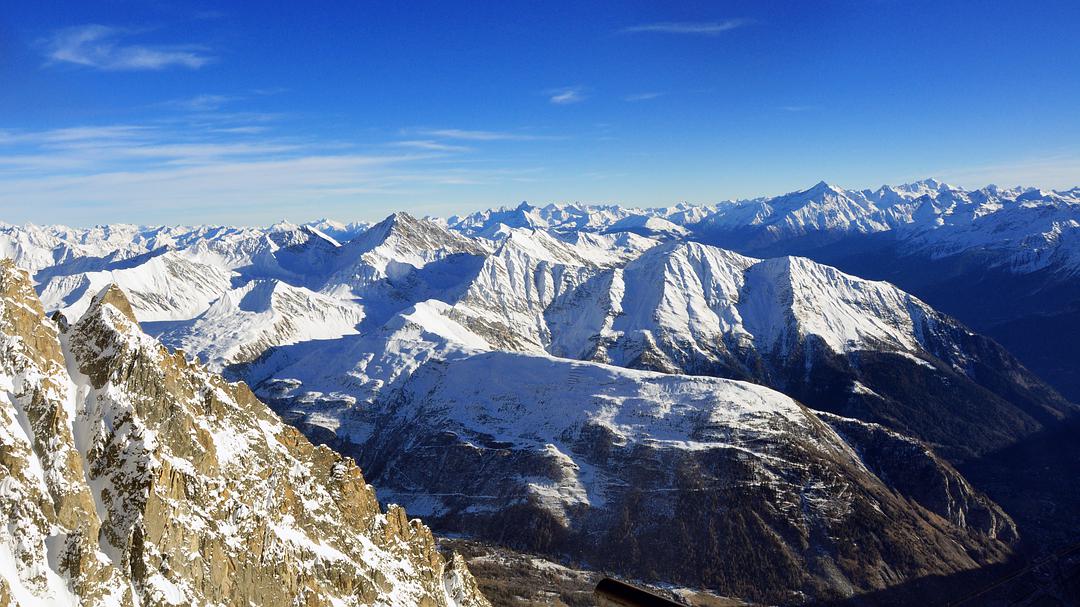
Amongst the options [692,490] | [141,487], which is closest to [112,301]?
[141,487]

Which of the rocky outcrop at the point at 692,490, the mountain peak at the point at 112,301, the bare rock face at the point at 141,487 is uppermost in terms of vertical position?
the mountain peak at the point at 112,301

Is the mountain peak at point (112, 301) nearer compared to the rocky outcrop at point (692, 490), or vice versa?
the mountain peak at point (112, 301)

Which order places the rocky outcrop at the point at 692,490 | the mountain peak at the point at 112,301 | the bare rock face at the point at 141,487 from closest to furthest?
the bare rock face at the point at 141,487, the mountain peak at the point at 112,301, the rocky outcrop at the point at 692,490

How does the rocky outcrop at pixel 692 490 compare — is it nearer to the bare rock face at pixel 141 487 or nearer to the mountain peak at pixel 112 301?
the bare rock face at pixel 141 487

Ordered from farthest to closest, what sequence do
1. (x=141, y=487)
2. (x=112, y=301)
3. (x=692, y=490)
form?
(x=692, y=490) → (x=112, y=301) → (x=141, y=487)

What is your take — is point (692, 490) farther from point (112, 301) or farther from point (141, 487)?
point (141, 487)

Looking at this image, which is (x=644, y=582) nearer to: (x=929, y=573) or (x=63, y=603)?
(x=929, y=573)

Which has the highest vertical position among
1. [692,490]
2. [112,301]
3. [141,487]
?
[112,301]

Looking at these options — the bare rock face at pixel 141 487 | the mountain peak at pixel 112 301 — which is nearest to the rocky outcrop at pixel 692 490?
the bare rock face at pixel 141 487

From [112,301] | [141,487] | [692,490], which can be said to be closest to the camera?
[141,487]

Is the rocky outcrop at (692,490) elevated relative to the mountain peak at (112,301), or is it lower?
lower
